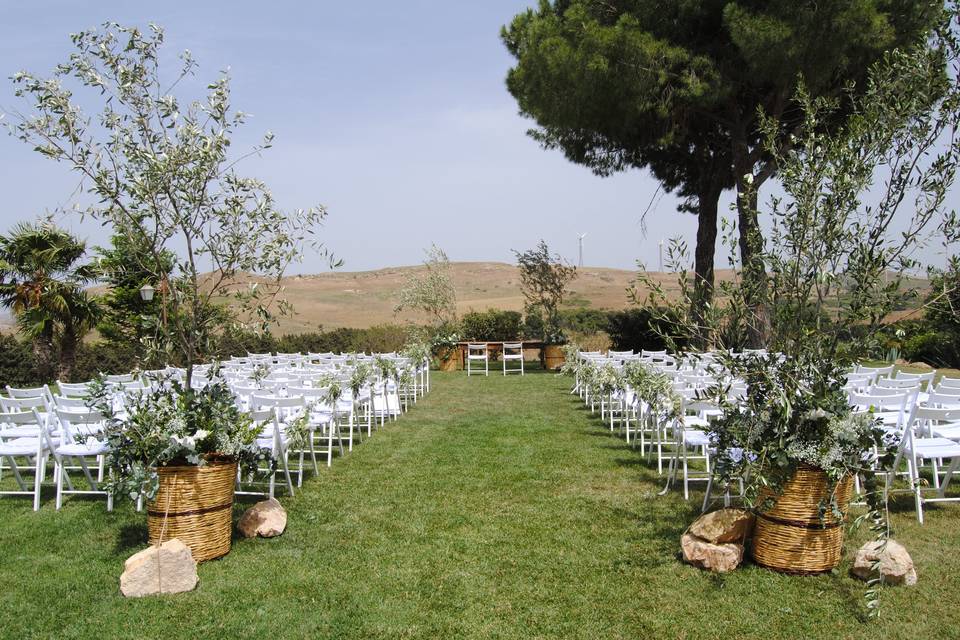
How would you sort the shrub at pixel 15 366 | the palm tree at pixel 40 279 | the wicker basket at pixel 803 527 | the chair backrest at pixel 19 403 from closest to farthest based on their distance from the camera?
the wicker basket at pixel 803 527, the chair backrest at pixel 19 403, the palm tree at pixel 40 279, the shrub at pixel 15 366

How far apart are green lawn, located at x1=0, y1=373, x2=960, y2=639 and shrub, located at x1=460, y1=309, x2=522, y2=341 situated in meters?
16.7

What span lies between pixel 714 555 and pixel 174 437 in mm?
3365

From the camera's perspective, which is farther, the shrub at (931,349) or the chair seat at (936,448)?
the shrub at (931,349)

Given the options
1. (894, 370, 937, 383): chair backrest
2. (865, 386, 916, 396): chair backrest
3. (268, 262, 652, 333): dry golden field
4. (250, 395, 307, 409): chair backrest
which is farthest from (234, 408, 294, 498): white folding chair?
(268, 262, 652, 333): dry golden field

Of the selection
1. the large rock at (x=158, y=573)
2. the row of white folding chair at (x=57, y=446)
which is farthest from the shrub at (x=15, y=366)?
the large rock at (x=158, y=573)

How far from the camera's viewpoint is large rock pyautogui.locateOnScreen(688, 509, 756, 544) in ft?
15.1

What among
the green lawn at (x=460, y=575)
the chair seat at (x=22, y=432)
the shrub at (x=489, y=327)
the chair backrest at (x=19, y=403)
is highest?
the shrub at (x=489, y=327)

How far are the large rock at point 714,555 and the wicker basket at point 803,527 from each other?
175mm

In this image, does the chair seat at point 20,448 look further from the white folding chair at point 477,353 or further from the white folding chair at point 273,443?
the white folding chair at point 477,353

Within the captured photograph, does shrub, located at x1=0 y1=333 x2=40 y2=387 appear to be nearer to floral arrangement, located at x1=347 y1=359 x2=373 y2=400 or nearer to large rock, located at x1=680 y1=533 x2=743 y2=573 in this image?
floral arrangement, located at x1=347 y1=359 x2=373 y2=400

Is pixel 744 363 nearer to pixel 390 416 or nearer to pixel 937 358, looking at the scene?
pixel 390 416

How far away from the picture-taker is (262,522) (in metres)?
5.41

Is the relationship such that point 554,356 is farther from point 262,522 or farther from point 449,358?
point 262,522

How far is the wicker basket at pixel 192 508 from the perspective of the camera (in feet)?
15.6
